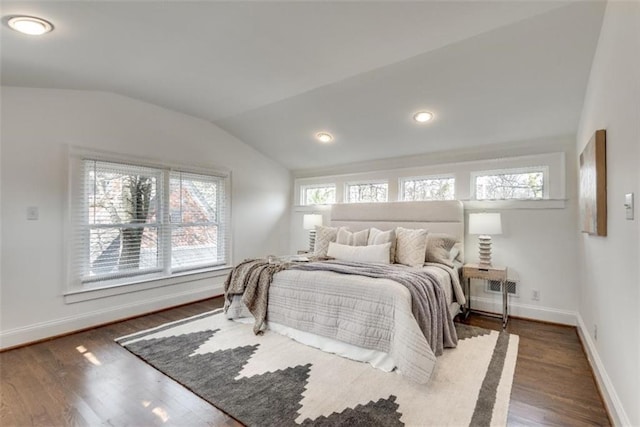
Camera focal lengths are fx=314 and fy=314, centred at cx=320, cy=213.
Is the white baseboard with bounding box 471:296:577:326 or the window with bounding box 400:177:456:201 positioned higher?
the window with bounding box 400:177:456:201

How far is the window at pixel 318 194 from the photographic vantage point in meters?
5.36

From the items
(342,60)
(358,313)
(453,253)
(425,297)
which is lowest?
(358,313)

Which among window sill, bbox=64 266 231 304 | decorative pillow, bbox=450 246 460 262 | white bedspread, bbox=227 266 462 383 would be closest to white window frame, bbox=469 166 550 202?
decorative pillow, bbox=450 246 460 262

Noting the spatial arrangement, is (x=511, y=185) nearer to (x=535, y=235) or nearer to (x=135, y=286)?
(x=535, y=235)

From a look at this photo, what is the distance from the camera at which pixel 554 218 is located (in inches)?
134

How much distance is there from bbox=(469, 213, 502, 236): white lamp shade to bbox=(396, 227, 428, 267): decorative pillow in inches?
21.7

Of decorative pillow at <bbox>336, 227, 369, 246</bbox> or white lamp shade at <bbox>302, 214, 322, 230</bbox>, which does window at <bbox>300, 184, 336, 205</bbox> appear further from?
decorative pillow at <bbox>336, 227, 369, 246</bbox>

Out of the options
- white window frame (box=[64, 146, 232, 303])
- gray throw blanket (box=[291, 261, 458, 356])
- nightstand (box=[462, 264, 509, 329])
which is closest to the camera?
gray throw blanket (box=[291, 261, 458, 356])

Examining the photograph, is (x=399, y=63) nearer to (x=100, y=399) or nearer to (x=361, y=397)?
(x=361, y=397)

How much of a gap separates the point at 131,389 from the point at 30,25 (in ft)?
7.94

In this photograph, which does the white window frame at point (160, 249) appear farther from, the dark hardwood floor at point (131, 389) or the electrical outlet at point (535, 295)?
the electrical outlet at point (535, 295)

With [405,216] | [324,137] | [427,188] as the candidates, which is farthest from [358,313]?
[324,137]

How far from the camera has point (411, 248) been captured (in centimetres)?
343

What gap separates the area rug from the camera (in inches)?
71.9
